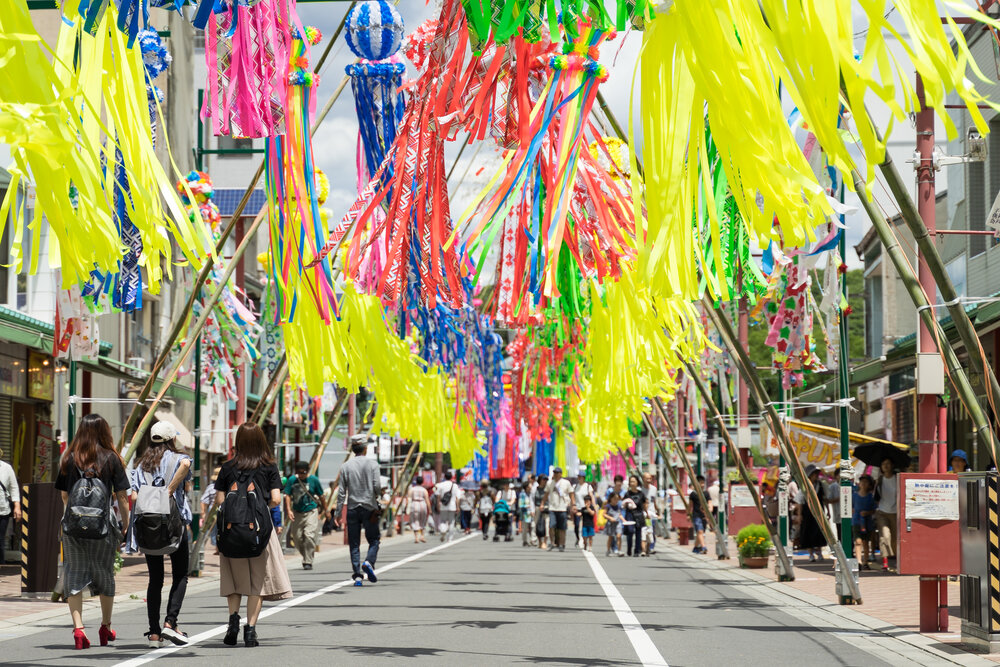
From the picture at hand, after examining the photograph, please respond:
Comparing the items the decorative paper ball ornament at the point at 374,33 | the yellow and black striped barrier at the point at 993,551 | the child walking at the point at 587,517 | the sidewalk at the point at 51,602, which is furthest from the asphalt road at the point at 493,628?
the child walking at the point at 587,517

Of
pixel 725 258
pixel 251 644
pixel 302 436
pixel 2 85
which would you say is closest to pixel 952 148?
pixel 725 258

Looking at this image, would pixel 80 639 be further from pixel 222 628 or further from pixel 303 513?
pixel 303 513

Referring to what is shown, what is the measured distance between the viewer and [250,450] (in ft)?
36.3

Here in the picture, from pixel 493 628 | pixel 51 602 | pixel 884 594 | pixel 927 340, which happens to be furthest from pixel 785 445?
pixel 51 602

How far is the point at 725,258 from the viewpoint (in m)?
13.9

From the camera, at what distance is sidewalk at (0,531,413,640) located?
1316 centimetres

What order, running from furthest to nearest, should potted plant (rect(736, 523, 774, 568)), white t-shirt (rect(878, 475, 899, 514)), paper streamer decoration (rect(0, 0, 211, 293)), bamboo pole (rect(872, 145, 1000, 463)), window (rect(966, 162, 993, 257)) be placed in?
window (rect(966, 162, 993, 257)) → potted plant (rect(736, 523, 774, 568)) → white t-shirt (rect(878, 475, 899, 514)) → bamboo pole (rect(872, 145, 1000, 463)) → paper streamer decoration (rect(0, 0, 211, 293))

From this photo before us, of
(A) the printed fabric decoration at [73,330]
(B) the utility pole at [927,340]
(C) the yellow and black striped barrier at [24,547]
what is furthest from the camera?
(A) the printed fabric decoration at [73,330]

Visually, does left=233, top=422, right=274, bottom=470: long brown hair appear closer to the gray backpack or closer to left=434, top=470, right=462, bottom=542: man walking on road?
the gray backpack

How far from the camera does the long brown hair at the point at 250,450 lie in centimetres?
1102

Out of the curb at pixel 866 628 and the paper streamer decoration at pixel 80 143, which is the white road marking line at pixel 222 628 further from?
the curb at pixel 866 628

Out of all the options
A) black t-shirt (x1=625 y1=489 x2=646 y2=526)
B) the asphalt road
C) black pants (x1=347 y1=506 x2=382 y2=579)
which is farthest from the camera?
black t-shirt (x1=625 y1=489 x2=646 y2=526)

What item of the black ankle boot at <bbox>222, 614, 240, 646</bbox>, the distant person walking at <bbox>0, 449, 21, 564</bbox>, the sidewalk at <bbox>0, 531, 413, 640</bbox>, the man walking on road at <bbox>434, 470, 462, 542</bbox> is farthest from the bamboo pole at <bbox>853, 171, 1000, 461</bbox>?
the man walking on road at <bbox>434, 470, 462, 542</bbox>

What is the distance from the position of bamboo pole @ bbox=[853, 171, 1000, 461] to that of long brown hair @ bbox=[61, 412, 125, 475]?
5679 mm
